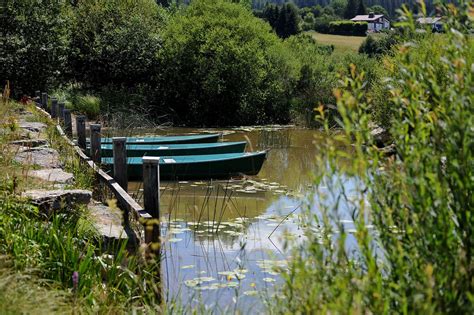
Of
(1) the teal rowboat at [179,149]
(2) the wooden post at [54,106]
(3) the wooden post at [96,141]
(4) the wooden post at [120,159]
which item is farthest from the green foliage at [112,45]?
(4) the wooden post at [120,159]

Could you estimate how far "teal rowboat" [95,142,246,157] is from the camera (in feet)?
47.9

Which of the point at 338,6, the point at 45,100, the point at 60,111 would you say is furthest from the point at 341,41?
the point at 338,6

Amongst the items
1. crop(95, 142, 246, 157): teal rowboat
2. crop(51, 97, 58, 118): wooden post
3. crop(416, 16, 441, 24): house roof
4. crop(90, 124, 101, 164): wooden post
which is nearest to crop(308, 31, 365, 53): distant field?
crop(95, 142, 246, 157): teal rowboat

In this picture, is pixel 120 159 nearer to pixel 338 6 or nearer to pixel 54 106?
pixel 54 106

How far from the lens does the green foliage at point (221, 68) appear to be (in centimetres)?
2503

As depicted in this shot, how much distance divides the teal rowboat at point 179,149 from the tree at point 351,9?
109820mm

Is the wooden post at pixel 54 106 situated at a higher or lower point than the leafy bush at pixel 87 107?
higher

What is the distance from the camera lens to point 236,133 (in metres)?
23.2

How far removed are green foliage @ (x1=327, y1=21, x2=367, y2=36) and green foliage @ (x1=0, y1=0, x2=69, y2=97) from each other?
6741 centimetres

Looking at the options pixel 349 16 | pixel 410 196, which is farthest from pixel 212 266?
pixel 349 16

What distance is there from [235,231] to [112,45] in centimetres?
1760

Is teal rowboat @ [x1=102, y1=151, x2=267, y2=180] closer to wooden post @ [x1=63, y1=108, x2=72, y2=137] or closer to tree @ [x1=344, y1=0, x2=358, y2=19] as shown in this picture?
wooden post @ [x1=63, y1=108, x2=72, y2=137]

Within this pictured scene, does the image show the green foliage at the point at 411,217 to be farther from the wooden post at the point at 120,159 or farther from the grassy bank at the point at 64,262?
the wooden post at the point at 120,159

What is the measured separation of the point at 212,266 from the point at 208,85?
17.6 m
